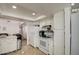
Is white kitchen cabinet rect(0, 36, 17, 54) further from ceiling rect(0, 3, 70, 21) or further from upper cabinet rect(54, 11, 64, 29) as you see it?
upper cabinet rect(54, 11, 64, 29)

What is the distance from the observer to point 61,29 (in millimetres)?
2303

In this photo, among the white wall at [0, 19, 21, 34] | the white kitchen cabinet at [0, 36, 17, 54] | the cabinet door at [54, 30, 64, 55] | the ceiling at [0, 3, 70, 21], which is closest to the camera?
the ceiling at [0, 3, 70, 21]

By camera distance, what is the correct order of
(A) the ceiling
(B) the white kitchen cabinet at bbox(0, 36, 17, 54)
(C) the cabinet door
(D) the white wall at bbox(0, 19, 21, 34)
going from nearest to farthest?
(A) the ceiling, (C) the cabinet door, (B) the white kitchen cabinet at bbox(0, 36, 17, 54), (D) the white wall at bbox(0, 19, 21, 34)

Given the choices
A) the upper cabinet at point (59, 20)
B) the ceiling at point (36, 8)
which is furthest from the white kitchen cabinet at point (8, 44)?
the upper cabinet at point (59, 20)

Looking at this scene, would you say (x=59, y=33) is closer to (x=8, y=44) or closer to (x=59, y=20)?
(x=59, y=20)

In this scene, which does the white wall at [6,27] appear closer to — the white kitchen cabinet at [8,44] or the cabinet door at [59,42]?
the white kitchen cabinet at [8,44]

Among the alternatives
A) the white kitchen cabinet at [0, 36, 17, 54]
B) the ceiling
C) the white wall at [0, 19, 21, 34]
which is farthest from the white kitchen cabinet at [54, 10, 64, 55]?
the white wall at [0, 19, 21, 34]

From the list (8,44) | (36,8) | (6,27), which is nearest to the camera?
(36,8)

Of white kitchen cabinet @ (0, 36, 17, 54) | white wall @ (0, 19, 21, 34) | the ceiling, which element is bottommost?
white kitchen cabinet @ (0, 36, 17, 54)

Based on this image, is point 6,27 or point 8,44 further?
point 6,27

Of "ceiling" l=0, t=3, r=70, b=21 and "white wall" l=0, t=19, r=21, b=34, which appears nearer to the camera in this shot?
"ceiling" l=0, t=3, r=70, b=21

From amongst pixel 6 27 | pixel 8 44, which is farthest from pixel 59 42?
pixel 6 27
